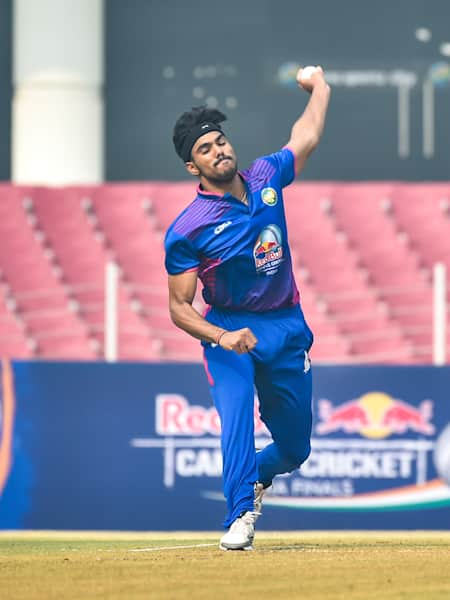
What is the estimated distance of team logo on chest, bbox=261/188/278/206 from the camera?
320 inches

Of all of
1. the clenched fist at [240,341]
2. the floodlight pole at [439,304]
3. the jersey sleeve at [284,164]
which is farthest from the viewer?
the floodlight pole at [439,304]

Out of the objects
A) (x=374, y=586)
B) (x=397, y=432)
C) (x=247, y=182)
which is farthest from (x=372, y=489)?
(x=374, y=586)

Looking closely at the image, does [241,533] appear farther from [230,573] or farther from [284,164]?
[284,164]

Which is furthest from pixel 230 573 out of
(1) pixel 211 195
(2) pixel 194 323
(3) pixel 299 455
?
(1) pixel 211 195

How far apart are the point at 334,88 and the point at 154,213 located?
123 inches

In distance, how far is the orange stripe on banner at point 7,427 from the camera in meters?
12.9

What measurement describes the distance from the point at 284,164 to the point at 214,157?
1.54 feet

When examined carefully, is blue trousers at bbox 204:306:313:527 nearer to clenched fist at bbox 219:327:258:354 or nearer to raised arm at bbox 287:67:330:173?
clenched fist at bbox 219:327:258:354

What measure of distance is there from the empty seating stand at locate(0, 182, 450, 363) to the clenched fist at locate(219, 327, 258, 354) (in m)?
6.68

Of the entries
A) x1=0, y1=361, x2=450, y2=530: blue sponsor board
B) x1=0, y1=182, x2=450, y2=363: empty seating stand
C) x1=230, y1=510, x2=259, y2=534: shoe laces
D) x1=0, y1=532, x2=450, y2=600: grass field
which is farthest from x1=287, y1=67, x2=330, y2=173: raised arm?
x1=0, y1=182, x2=450, y2=363: empty seating stand

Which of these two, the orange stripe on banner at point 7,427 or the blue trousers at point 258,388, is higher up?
the blue trousers at point 258,388

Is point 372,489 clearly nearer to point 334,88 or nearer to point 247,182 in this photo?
point 247,182

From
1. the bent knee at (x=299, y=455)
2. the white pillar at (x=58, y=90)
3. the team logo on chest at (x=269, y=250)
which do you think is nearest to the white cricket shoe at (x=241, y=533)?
the bent knee at (x=299, y=455)

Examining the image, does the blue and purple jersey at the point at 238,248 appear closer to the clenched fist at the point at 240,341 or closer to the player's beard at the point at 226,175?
the player's beard at the point at 226,175
